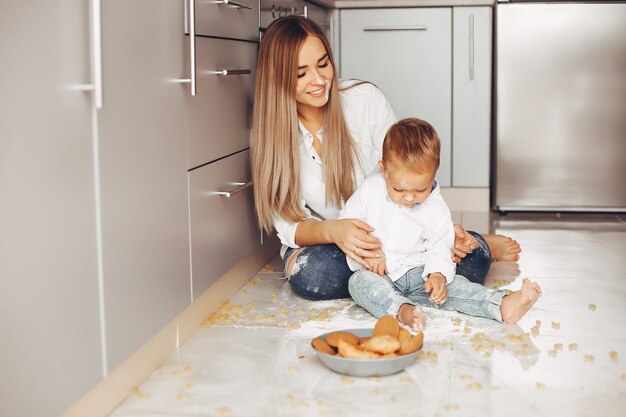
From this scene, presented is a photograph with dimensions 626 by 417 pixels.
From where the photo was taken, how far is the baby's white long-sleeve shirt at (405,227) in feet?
7.88

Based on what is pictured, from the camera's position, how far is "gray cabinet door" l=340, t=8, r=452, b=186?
3916 mm

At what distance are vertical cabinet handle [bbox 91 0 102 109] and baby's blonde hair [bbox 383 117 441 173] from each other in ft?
3.05

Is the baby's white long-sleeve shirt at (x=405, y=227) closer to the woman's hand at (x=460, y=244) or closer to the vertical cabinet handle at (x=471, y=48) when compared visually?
the woman's hand at (x=460, y=244)

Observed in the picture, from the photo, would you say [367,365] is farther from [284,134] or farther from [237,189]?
[284,134]

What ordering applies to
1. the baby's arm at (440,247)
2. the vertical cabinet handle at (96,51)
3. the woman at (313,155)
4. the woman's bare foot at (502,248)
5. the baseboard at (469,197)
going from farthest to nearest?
the baseboard at (469,197) < the woman's bare foot at (502,248) < the woman at (313,155) < the baby's arm at (440,247) < the vertical cabinet handle at (96,51)

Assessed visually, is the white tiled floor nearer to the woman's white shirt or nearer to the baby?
the baby

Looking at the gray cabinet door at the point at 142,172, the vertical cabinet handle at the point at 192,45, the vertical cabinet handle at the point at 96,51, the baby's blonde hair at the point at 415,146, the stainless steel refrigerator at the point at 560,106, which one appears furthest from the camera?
the stainless steel refrigerator at the point at 560,106

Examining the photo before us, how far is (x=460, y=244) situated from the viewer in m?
2.52

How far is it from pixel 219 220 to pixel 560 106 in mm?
2013

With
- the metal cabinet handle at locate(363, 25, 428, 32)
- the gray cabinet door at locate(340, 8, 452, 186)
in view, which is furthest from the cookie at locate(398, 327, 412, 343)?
the metal cabinet handle at locate(363, 25, 428, 32)

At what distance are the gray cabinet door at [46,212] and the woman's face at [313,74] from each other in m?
1.05

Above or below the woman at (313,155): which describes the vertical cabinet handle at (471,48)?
above

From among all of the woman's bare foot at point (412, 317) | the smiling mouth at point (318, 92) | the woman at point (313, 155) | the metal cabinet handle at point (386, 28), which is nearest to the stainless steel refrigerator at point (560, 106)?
the metal cabinet handle at point (386, 28)

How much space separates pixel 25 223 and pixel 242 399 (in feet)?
2.04
